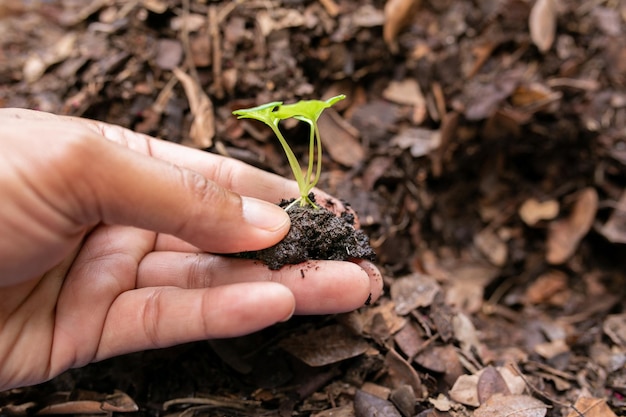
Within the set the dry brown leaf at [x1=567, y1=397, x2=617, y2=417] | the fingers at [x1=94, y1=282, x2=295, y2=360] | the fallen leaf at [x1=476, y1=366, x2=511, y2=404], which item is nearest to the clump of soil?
the fingers at [x1=94, y1=282, x2=295, y2=360]

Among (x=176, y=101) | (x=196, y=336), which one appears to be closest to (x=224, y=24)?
(x=176, y=101)

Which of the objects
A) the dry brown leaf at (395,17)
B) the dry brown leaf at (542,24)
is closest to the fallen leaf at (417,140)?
the dry brown leaf at (395,17)

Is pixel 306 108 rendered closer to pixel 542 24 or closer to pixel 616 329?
pixel 616 329

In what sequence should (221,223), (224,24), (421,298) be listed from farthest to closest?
(224,24)
(421,298)
(221,223)

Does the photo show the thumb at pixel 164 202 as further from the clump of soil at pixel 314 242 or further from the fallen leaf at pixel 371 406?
the fallen leaf at pixel 371 406

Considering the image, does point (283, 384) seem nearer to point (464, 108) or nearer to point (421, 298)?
point (421, 298)

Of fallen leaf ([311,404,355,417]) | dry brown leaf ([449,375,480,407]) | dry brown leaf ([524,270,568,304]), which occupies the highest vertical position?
dry brown leaf ([449,375,480,407])

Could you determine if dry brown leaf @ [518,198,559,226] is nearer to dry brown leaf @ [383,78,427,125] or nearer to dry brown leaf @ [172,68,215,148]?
dry brown leaf @ [383,78,427,125]
